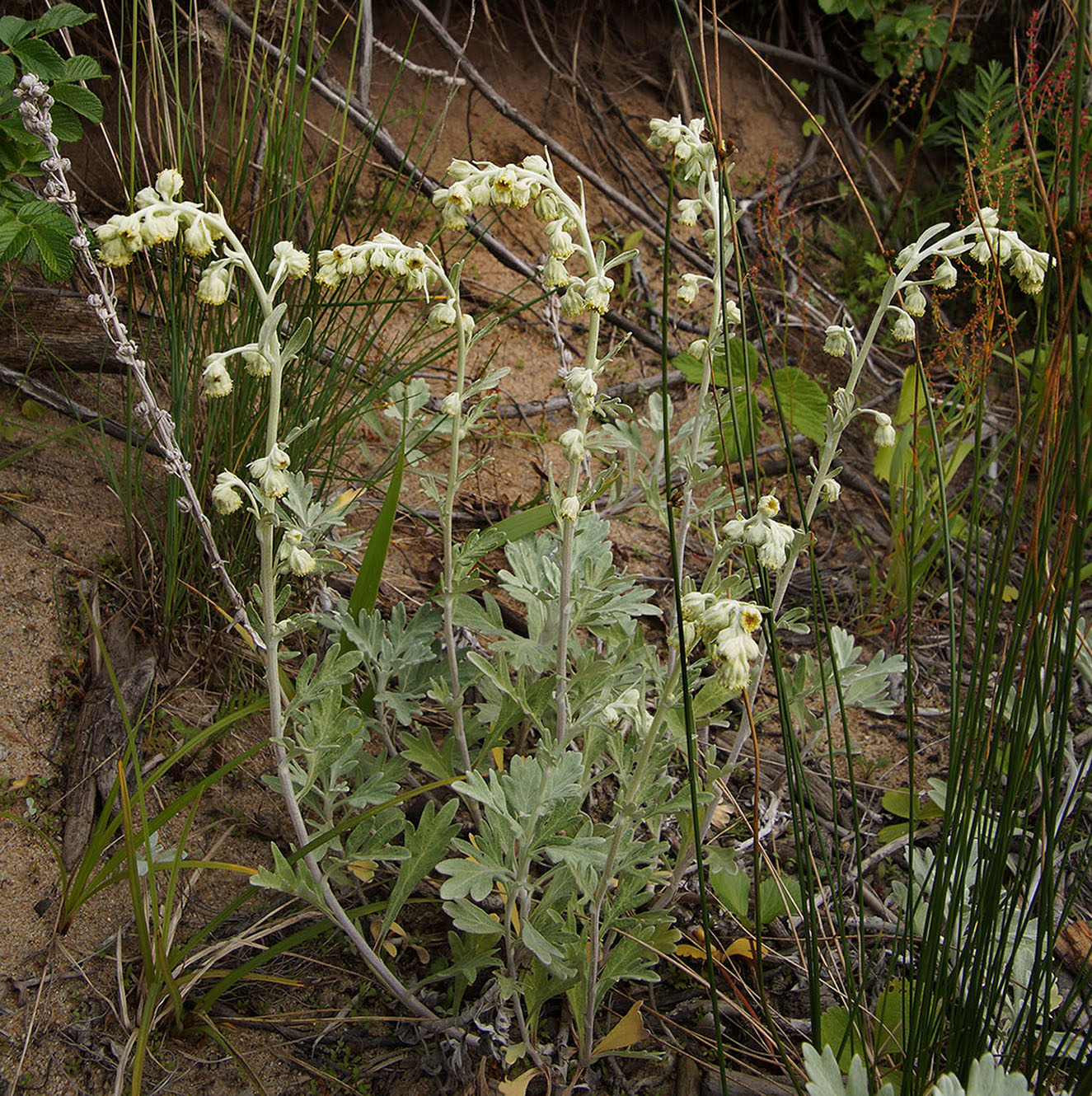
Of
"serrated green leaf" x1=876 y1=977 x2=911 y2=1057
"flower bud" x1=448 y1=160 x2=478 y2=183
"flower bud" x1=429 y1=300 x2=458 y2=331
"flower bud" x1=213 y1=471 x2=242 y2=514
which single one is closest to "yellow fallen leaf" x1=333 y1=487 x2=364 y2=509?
"flower bud" x1=429 y1=300 x2=458 y2=331

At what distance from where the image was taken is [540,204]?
163 centimetres

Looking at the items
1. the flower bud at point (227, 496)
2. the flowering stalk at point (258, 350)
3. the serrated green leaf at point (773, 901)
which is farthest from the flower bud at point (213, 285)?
the serrated green leaf at point (773, 901)

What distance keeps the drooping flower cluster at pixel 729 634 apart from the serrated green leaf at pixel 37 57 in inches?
73.6

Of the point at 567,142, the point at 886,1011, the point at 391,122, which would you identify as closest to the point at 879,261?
the point at 567,142

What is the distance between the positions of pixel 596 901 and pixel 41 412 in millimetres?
2152

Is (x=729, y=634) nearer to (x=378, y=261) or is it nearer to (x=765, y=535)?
(x=765, y=535)

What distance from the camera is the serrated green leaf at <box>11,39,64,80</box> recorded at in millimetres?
2020

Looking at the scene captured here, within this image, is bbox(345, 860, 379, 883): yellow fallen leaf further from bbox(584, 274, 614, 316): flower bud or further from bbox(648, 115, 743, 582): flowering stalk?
bbox(584, 274, 614, 316): flower bud

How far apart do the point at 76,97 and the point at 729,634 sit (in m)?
1.93

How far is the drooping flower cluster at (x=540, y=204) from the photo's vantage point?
155 cm

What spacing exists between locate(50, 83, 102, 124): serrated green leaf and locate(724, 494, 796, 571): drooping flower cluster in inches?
68.3

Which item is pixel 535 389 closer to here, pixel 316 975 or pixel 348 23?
pixel 348 23

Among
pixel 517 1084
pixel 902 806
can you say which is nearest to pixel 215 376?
pixel 517 1084

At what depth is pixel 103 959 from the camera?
1.90 metres
